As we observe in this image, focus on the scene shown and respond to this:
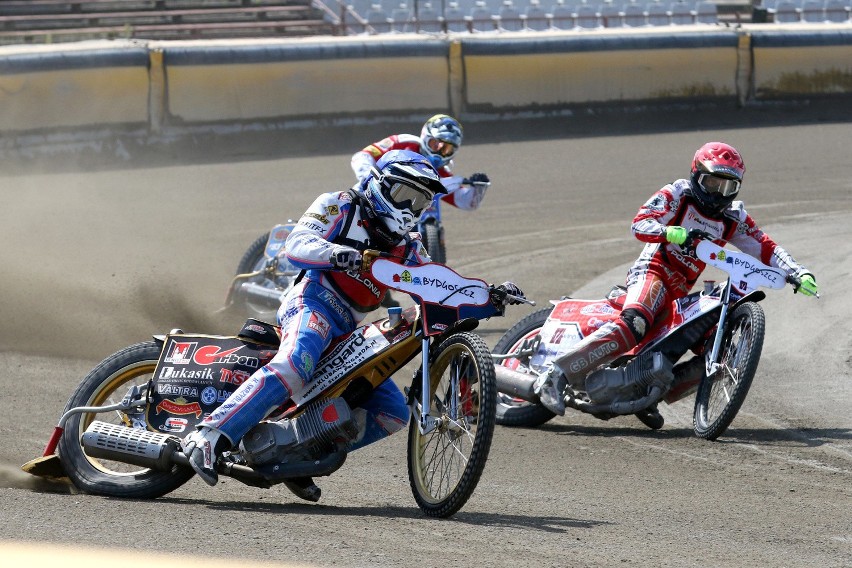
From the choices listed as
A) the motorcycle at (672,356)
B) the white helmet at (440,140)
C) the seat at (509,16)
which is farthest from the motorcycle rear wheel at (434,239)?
the seat at (509,16)

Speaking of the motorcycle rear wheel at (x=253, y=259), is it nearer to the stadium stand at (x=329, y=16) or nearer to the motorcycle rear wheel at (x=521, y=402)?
the motorcycle rear wheel at (x=521, y=402)

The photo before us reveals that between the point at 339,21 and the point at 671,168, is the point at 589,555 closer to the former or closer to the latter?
the point at 671,168

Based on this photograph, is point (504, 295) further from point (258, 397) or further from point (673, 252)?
point (673, 252)

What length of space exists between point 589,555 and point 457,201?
22.9 feet

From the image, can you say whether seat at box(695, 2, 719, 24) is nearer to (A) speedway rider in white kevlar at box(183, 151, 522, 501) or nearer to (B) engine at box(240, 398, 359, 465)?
(A) speedway rider in white kevlar at box(183, 151, 522, 501)

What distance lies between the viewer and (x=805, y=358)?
11422 millimetres

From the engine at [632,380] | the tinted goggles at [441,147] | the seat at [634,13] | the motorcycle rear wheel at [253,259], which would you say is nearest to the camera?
the engine at [632,380]

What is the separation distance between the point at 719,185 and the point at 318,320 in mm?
3748

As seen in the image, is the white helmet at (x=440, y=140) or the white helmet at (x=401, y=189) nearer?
the white helmet at (x=401, y=189)

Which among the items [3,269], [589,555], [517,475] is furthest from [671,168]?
[589,555]

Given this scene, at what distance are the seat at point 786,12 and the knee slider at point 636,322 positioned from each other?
862 inches

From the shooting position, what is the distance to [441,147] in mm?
12430

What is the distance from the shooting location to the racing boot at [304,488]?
23.0 feet

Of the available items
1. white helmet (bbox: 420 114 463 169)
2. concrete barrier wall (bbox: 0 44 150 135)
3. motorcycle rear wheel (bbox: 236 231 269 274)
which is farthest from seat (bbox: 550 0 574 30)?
motorcycle rear wheel (bbox: 236 231 269 274)
